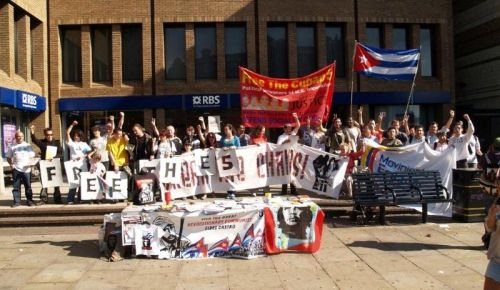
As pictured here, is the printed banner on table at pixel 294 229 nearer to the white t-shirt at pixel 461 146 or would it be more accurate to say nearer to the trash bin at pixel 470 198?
the trash bin at pixel 470 198

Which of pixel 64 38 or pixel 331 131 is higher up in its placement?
pixel 64 38

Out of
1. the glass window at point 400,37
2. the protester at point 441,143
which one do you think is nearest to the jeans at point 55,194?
the protester at point 441,143

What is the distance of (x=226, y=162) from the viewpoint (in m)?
11.7

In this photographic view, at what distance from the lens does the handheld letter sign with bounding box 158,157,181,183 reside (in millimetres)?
11375

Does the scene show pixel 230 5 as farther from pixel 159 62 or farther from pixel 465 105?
pixel 465 105

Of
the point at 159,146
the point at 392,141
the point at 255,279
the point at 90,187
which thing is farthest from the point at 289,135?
the point at 255,279

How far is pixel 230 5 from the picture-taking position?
21484 mm

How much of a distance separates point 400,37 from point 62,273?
1980 centimetres

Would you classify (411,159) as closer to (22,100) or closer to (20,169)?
(20,169)

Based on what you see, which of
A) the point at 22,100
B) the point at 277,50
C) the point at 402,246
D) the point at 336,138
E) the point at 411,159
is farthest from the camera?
the point at 277,50

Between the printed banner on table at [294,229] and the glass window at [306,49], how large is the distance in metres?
14.8

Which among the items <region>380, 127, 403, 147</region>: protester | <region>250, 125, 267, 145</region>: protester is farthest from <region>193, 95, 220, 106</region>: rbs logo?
<region>380, 127, 403, 147</region>: protester

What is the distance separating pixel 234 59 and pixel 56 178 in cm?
1138

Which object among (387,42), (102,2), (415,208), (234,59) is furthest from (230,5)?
(415,208)
